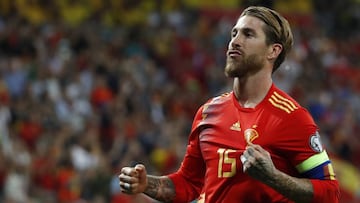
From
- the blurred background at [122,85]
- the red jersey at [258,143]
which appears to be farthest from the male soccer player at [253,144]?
the blurred background at [122,85]

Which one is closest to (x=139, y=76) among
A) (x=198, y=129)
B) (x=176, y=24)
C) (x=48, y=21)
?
(x=48, y=21)

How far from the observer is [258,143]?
15.1 ft

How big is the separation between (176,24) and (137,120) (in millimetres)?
4728

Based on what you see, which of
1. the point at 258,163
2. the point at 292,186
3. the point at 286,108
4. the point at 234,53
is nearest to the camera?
the point at 258,163

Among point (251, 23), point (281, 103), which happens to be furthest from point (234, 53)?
point (281, 103)

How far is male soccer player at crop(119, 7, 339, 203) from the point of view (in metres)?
4.49

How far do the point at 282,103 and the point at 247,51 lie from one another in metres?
0.31

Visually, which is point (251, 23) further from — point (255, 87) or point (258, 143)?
point (258, 143)

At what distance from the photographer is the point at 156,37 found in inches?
637

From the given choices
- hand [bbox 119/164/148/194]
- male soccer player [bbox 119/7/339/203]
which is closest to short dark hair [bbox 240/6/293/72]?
male soccer player [bbox 119/7/339/203]

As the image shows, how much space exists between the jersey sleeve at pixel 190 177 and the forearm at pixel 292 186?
0.80 meters

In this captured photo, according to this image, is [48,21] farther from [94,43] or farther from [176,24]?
[176,24]

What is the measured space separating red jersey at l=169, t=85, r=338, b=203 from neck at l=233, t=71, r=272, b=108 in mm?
34

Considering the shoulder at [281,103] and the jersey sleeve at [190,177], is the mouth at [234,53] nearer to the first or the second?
the shoulder at [281,103]
